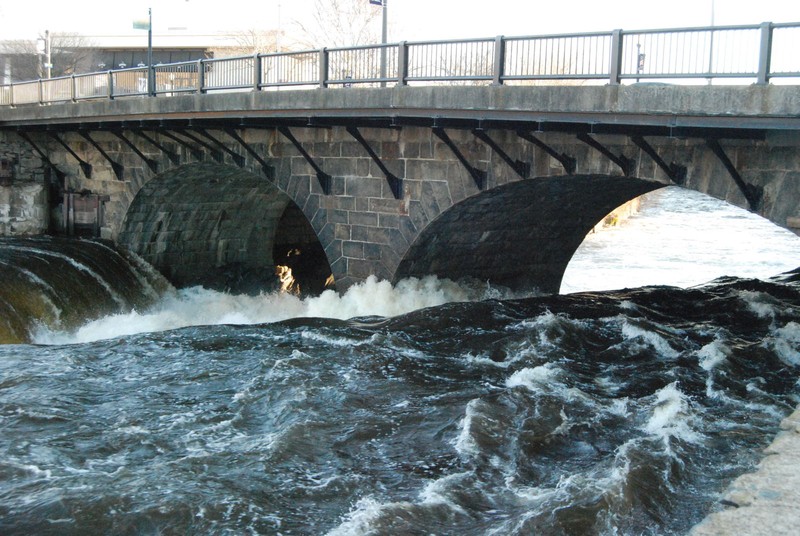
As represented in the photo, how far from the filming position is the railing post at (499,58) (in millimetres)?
12156

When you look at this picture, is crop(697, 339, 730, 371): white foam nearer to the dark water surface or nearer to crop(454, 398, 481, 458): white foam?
the dark water surface

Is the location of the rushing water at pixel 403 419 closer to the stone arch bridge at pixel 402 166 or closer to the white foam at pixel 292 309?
the white foam at pixel 292 309

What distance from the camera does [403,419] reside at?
9.45 metres

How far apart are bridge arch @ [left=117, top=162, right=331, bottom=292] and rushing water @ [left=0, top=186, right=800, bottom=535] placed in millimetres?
8153

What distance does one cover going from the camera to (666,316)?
49.6 ft

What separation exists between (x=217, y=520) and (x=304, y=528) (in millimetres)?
693

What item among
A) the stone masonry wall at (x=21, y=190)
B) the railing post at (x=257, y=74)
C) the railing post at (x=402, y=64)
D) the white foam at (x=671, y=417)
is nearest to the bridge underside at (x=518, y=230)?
the railing post at (x=402, y=64)

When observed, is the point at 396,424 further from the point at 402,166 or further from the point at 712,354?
the point at 402,166

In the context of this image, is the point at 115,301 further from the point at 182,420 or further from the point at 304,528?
the point at 304,528

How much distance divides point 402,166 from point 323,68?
206cm

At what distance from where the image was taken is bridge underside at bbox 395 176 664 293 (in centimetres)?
1487

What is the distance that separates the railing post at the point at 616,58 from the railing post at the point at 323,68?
5.51 m

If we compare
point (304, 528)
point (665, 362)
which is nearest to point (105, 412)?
point (304, 528)

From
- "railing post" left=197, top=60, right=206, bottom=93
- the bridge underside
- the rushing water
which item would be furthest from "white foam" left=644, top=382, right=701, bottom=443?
"railing post" left=197, top=60, right=206, bottom=93
